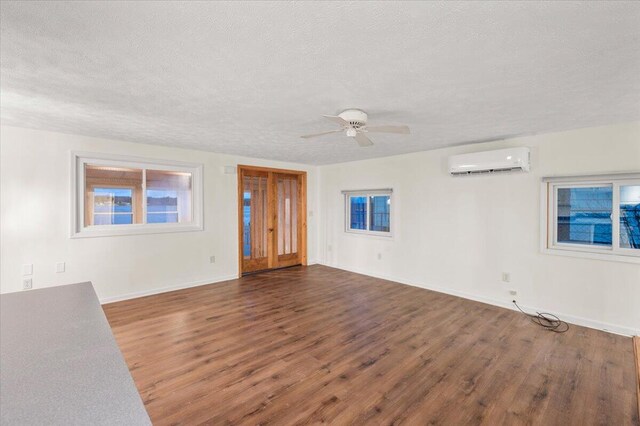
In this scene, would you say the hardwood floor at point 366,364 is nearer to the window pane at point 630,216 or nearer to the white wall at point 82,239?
the white wall at point 82,239

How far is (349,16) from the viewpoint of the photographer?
1.43 metres

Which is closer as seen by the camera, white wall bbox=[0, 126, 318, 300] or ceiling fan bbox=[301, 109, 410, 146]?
ceiling fan bbox=[301, 109, 410, 146]

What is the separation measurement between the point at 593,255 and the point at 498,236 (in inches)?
37.7

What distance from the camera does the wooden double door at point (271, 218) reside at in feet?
18.8

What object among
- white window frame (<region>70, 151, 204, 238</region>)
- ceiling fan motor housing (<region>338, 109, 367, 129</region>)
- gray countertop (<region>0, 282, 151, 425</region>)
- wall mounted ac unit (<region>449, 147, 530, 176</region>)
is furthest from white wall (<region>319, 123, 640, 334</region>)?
gray countertop (<region>0, 282, 151, 425</region>)

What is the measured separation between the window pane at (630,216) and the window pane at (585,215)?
0.10 m

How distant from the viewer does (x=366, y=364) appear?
2535 mm

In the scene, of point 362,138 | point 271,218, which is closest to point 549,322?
point 362,138

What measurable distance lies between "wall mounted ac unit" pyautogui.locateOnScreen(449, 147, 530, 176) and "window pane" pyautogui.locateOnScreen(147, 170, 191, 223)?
4.16m

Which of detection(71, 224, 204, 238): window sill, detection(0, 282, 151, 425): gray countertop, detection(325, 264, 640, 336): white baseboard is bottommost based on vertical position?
detection(325, 264, 640, 336): white baseboard

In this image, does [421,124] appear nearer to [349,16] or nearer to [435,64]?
[435,64]

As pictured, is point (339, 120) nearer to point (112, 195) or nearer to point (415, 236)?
point (415, 236)

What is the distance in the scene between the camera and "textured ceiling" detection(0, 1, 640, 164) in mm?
1423

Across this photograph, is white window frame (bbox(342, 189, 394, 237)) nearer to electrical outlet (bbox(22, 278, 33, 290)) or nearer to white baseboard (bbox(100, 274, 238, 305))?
white baseboard (bbox(100, 274, 238, 305))
